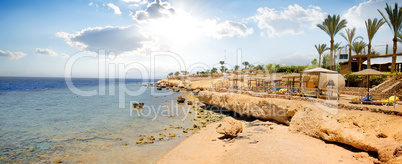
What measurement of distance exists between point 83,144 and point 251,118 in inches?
542

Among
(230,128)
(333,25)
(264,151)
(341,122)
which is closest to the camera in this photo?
(264,151)

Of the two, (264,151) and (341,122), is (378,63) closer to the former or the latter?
(341,122)

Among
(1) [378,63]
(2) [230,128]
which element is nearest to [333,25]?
(1) [378,63]

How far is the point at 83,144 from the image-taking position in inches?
470

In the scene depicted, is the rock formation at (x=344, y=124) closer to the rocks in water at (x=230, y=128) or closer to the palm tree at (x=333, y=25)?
the rocks in water at (x=230, y=128)

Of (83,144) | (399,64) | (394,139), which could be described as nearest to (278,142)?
(394,139)

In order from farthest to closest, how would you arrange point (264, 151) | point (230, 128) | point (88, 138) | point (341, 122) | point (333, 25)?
point (333, 25) → point (88, 138) → point (230, 128) → point (341, 122) → point (264, 151)

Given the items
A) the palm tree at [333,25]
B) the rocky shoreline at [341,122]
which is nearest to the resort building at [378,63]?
the palm tree at [333,25]

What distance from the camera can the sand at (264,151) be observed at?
7.36 metres

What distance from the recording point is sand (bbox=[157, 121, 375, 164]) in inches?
290

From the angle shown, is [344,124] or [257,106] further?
[257,106]

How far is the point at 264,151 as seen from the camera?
8312 millimetres

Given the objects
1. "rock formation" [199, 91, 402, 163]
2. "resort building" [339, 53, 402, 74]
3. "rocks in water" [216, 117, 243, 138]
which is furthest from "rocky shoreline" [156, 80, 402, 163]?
"resort building" [339, 53, 402, 74]

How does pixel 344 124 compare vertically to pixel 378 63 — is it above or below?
below
